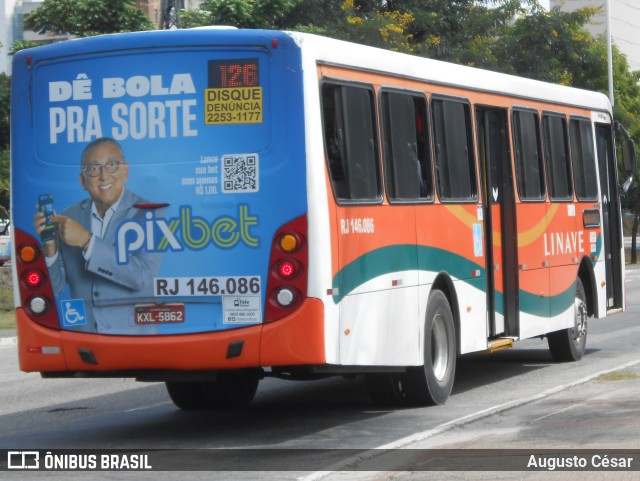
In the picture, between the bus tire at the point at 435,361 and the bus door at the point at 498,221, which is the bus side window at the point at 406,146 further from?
the bus door at the point at 498,221

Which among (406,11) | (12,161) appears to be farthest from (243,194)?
(406,11)

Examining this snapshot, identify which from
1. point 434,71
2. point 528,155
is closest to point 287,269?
point 434,71

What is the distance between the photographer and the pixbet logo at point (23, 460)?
376 inches

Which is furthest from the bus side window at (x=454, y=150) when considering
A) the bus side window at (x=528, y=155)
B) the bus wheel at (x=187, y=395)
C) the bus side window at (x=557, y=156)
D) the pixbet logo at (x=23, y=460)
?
the pixbet logo at (x=23, y=460)

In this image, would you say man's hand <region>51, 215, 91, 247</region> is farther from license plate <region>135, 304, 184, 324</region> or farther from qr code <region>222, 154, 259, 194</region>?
qr code <region>222, 154, 259, 194</region>

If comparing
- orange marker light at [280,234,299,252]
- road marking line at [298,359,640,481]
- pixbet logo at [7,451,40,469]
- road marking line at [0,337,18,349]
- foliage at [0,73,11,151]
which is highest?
foliage at [0,73,11,151]

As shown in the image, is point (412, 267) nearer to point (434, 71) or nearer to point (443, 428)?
point (443, 428)

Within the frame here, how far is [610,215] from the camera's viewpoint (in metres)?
18.2

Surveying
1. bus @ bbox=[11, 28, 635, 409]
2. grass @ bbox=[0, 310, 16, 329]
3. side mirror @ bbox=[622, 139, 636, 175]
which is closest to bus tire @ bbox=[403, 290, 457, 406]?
bus @ bbox=[11, 28, 635, 409]

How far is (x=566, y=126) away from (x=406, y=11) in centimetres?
3593

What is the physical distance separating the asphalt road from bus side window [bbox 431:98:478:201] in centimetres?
196

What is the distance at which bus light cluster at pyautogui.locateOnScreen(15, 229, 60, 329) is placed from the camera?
1065cm

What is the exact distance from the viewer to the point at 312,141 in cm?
1023

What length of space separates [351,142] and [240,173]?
1090mm
